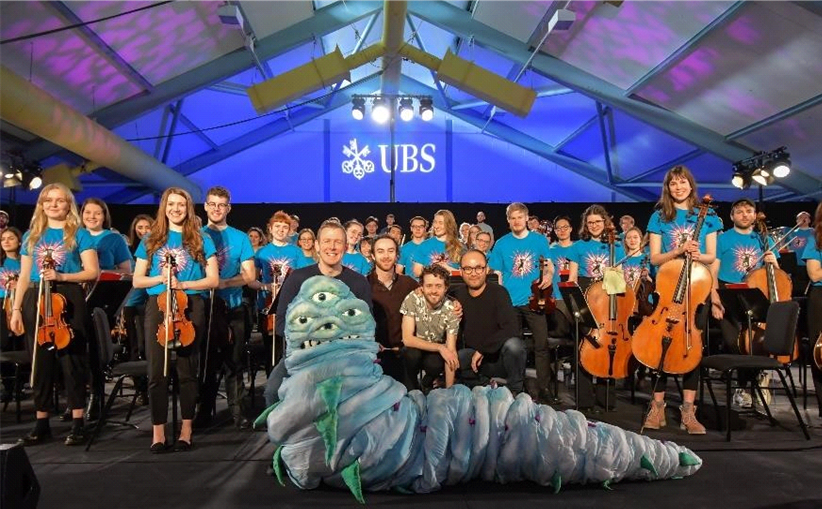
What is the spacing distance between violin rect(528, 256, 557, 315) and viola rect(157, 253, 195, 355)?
279 cm

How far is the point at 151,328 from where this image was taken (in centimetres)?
395

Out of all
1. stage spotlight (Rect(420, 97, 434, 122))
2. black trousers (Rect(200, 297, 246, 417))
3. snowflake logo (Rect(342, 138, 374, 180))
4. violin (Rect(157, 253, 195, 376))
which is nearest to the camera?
violin (Rect(157, 253, 195, 376))

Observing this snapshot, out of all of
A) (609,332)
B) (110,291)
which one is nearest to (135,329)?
(110,291)

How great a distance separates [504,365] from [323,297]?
1.90 meters

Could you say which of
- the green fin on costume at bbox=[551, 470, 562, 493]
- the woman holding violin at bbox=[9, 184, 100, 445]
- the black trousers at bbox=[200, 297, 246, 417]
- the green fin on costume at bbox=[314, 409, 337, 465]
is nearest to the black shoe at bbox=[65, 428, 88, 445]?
the woman holding violin at bbox=[9, 184, 100, 445]

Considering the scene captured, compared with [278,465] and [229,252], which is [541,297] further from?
[278,465]

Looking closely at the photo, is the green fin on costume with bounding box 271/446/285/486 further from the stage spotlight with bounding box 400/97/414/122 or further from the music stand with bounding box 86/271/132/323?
the stage spotlight with bounding box 400/97/414/122

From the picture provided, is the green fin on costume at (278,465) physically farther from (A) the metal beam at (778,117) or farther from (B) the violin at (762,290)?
(A) the metal beam at (778,117)

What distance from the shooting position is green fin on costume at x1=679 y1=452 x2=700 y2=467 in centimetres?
334

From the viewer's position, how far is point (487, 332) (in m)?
4.74

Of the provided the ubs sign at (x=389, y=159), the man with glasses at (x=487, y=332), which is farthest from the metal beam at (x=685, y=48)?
the ubs sign at (x=389, y=159)

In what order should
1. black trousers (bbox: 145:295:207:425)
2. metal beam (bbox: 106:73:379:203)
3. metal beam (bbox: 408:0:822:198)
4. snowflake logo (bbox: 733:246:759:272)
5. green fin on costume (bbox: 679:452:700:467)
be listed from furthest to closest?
metal beam (bbox: 106:73:379:203) → metal beam (bbox: 408:0:822:198) → snowflake logo (bbox: 733:246:759:272) → black trousers (bbox: 145:295:207:425) → green fin on costume (bbox: 679:452:700:467)

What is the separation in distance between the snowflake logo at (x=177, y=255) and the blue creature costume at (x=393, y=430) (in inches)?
47.6

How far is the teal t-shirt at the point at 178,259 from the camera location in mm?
4039
